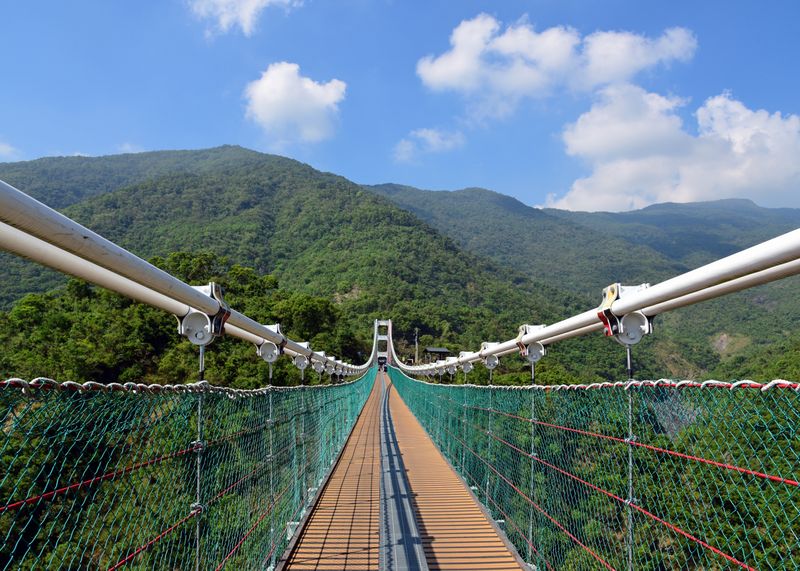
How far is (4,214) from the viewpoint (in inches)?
49.8

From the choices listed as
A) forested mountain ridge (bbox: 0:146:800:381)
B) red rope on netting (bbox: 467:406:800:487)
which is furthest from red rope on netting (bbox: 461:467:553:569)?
forested mountain ridge (bbox: 0:146:800:381)

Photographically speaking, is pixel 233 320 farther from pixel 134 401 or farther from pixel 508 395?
pixel 508 395

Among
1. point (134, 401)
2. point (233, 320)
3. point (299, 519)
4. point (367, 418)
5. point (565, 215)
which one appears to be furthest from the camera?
point (565, 215)

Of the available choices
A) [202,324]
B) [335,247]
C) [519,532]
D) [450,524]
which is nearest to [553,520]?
[519,532]

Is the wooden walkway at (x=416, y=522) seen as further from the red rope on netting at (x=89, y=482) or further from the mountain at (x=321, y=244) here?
the mountain at (x=321, y=244)

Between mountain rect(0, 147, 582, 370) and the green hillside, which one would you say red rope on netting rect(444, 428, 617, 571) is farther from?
mountain rect(0, 147, 582, 370)

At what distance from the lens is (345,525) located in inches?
171

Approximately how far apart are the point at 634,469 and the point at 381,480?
13.0ft

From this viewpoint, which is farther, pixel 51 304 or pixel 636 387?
pixel 51 304

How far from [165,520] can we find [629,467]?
5.37ft

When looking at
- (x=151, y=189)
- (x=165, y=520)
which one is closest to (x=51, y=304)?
(x=165, y=520)

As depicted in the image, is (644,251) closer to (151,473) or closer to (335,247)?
(335,247)

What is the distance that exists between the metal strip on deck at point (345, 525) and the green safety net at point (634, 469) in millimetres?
966

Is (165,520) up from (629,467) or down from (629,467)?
down
